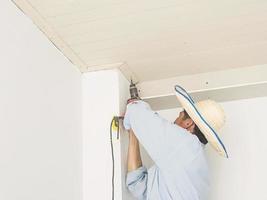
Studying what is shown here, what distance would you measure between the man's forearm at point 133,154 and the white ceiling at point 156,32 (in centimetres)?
38

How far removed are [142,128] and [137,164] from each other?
0.22m

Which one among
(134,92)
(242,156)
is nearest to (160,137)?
(134,92)

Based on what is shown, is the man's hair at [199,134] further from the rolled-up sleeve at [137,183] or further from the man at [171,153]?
the rolled-up sleeve at [137,183]

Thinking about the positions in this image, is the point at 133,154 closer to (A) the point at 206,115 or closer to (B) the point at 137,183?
(B) the point at 137,183

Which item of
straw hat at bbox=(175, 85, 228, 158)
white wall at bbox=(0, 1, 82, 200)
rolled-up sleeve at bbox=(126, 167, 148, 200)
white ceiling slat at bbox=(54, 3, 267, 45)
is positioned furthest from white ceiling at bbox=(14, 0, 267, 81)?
rolled-up sleeve at bbox=(126, 167, 148, 200)

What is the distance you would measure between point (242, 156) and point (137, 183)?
0.70 meters

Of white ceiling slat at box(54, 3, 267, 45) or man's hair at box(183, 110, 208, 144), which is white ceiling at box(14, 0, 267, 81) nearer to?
white ceiling slat at box(54, 3, 267, 45)

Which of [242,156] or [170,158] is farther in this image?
[242,156]

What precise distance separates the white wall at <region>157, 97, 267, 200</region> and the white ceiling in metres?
0.31

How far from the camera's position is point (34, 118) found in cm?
154

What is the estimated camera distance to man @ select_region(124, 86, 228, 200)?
5.81ft

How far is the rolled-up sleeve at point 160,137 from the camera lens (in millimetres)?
1779

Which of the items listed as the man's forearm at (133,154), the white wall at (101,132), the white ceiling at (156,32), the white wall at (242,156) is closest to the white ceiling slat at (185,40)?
the white ceiling at (156,32)

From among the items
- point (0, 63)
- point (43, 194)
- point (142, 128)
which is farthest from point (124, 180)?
point (0, 63)
